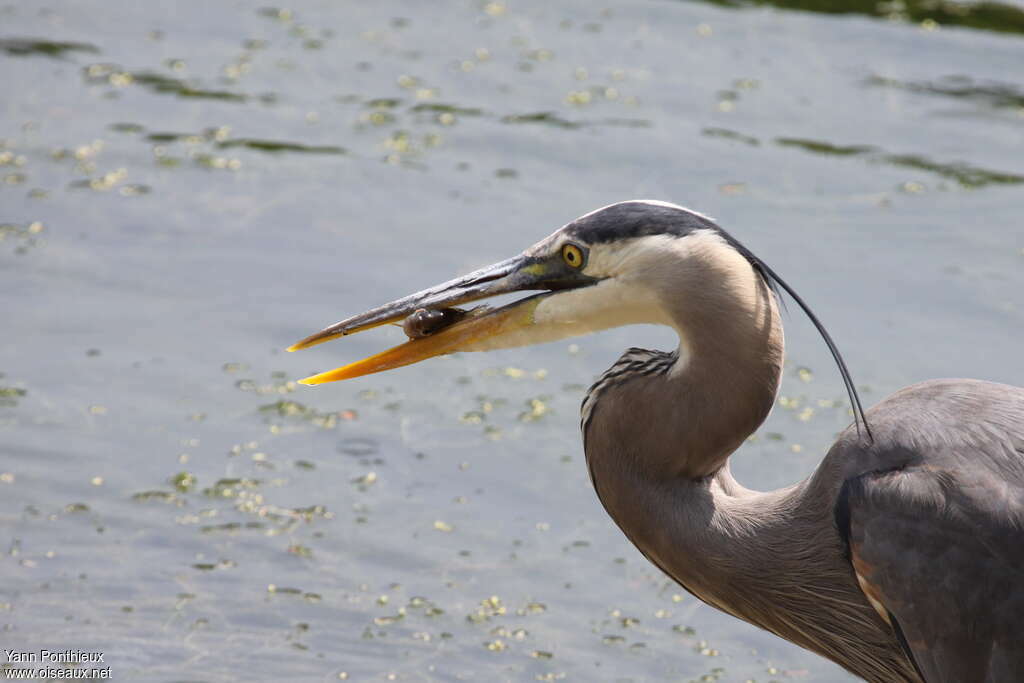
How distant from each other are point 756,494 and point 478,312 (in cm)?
85

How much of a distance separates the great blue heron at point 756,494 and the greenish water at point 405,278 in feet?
3.11

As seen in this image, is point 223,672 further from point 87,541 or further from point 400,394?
point 400,394

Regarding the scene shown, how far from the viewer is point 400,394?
19.5ft

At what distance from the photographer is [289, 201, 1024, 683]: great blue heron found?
11.5 ft

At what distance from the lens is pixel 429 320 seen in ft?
12.9

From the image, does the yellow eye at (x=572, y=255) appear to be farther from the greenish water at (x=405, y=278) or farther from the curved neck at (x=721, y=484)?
the greenish water at (x=405, y=278)

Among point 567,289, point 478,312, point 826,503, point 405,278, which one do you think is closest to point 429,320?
point 478,312

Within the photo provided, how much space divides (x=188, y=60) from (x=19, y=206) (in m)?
1.82

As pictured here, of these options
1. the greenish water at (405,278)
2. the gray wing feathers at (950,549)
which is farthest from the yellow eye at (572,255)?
the greenish water at (405,278)

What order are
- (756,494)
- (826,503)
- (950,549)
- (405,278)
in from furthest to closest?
1. (405,278)
2. (756,494)
3. (826,503)
4. (950,549)

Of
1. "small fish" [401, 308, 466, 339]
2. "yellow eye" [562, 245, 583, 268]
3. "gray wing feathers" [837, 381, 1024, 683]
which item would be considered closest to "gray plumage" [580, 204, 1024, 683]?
"gray wing feathers" [837, 381, 1024, 683]

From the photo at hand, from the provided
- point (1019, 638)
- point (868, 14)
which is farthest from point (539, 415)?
point (868, 14)

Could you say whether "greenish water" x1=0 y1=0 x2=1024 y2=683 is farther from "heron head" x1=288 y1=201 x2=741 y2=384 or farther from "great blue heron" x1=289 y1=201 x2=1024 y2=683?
"heron head" x1=288 y1=201 x2=741 y2=384

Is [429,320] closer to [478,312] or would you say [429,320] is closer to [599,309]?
[478,312]
